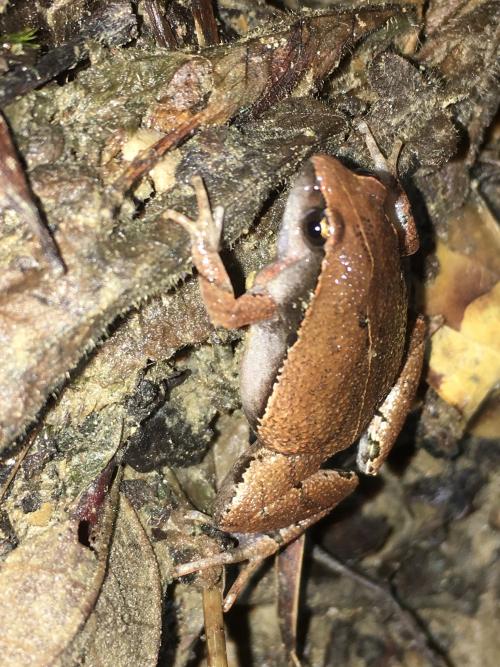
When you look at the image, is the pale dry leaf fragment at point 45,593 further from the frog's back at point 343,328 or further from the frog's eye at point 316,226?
the frog's eye at point 316,226

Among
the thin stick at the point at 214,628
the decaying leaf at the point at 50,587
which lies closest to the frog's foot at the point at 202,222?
the decaying leaf at the point at 50,587

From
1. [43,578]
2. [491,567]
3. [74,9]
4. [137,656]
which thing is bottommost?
[491,567]

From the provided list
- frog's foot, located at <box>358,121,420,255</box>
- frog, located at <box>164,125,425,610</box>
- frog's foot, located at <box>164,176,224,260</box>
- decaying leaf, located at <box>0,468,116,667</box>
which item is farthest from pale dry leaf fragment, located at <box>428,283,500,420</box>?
decaying leaf, located at <box>0,468,116,667</box>

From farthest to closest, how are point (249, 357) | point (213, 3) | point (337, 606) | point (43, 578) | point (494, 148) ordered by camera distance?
point (337, 606)
point (494, 148)
point (213, 3)
point (249, 357)
point (43, 578)

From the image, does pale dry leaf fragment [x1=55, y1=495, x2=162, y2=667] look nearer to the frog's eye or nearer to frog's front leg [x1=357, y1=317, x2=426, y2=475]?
frog's front leg [x1=357, y1=317, x2=426, y2=475]

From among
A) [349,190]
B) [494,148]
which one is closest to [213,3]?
[349,190]

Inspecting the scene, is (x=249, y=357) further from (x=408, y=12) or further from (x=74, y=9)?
(x=408, y=12)
